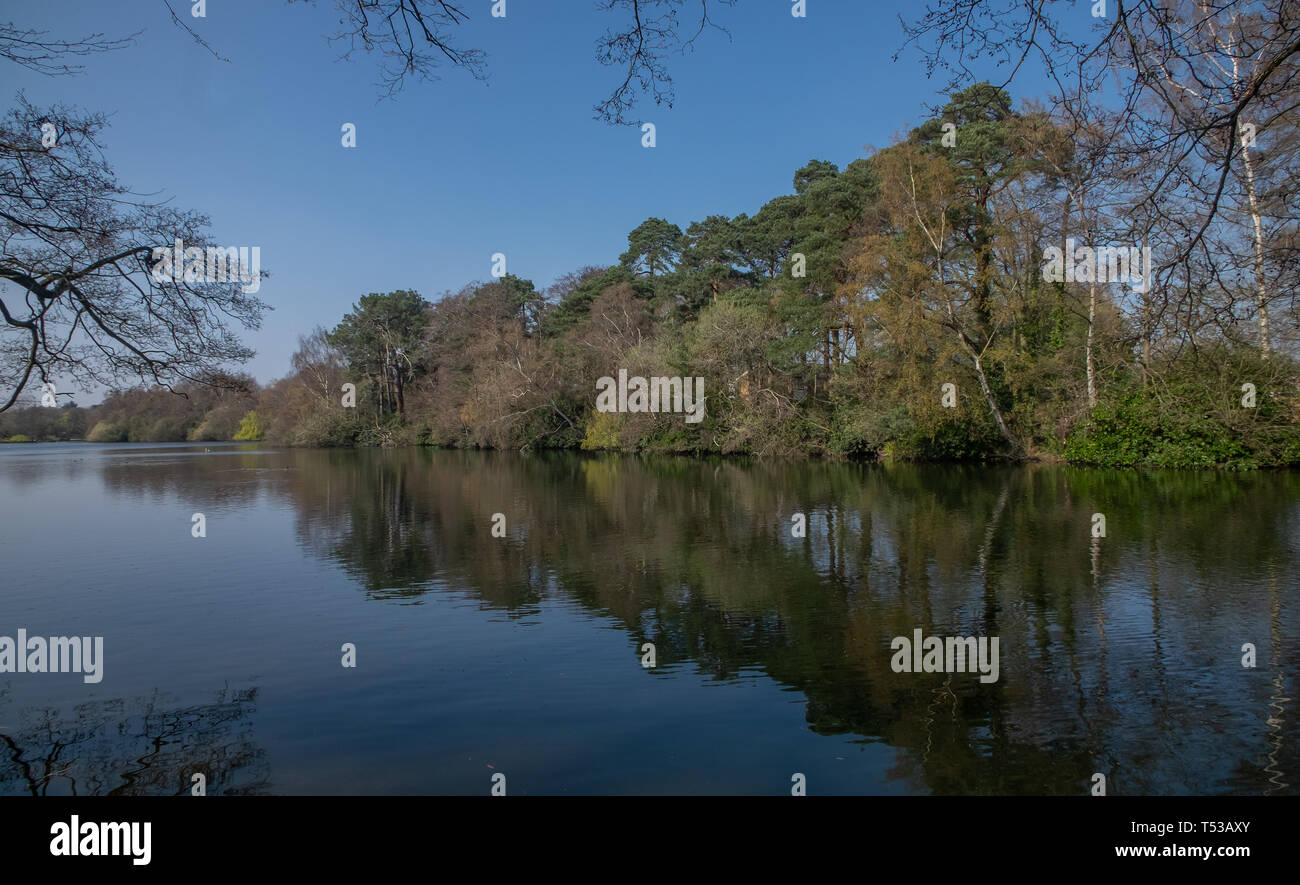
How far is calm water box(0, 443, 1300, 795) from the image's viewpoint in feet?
16.1

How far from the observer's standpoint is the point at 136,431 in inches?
3182

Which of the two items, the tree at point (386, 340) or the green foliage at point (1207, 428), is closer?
the green foliage at point (1207, 428)

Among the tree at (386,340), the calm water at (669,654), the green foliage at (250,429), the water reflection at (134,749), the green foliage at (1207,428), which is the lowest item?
the water reflection at (134,749)

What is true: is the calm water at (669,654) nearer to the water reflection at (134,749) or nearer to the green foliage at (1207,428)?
the water reflection at (134,749)

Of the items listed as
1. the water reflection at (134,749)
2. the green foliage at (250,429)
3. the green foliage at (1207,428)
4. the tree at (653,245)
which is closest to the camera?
the water reflection at (134,749)

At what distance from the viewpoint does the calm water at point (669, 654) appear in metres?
4.91

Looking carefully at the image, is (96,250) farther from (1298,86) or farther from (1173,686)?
Result: (1173,686)

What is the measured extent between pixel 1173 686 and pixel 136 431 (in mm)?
94592

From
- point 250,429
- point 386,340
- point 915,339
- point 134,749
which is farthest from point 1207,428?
point 250,429

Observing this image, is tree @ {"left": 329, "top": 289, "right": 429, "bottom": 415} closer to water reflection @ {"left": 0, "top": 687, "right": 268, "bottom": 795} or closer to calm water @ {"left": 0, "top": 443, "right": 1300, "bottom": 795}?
calm water @ {"left": 0, "top": 443, "right": 1300, "bottom": 795}

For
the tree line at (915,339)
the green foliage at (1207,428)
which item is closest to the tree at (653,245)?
the tree line at (915,339)

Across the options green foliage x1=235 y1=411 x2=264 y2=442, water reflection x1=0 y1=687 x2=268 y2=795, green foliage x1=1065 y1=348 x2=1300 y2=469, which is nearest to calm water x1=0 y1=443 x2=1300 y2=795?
water reflection x1=0 y1=687 x2=268 y2=795

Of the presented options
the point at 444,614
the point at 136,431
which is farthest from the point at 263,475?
the point at 136,431

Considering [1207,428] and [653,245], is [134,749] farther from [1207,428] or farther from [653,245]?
[653,245]
